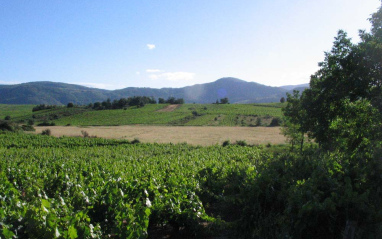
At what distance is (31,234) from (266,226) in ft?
16.8

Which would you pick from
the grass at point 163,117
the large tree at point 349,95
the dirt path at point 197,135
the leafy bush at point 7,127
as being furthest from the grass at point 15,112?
the large tree at point 349,95

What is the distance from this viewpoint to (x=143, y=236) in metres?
5.39

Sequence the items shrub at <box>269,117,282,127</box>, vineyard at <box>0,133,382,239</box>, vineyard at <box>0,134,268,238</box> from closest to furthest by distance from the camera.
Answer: vineyard at <box>0,134,268,238</box>
vineyard at <box>0,133,382,239</box>
shrub at <box>269,117,282,127</box>

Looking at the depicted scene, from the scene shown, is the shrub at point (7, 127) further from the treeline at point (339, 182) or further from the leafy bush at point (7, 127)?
the treeline at point (339, 182)

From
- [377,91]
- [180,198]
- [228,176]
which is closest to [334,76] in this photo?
[377,91]

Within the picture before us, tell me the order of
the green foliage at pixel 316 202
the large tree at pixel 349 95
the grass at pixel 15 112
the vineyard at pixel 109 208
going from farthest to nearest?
the grass at pixel 15 112
the large tree at pixel 349 95
the green foliage at pixel 316 202
the vineyard at pixel 109 208

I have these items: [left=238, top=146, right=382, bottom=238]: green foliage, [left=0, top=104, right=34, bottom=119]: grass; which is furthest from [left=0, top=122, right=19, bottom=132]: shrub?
[left=238, top=146, right=382, bottom=238]: green foliage

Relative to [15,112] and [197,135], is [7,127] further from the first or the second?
[15,112]

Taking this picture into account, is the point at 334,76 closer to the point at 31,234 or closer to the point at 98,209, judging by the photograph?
the point at 98,209

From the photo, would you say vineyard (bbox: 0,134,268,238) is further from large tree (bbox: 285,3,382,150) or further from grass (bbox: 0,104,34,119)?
grass (bbox: 0,104,34,119)

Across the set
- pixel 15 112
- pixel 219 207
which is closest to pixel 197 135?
pixel 219 207

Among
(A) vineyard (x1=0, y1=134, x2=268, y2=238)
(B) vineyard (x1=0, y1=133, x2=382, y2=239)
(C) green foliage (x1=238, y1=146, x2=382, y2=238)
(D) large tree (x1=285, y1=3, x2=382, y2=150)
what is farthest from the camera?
(D) large tree (x1=285, y1=3, x2=382, y2=150)

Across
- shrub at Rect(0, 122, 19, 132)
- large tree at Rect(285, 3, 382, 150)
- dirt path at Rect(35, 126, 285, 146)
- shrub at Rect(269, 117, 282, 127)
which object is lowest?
dirt path at Rect(35, 126, 285, 146)

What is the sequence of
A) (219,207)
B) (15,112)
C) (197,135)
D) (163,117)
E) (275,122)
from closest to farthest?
(219,207) < (197,135) < (275,122) < (163,117) < (15,112)
